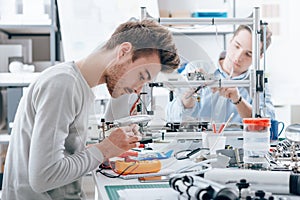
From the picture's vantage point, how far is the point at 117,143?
1352mm

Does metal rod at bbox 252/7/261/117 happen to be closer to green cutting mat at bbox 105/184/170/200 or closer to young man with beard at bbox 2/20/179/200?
young man with beard at bbox 2/20/179/200

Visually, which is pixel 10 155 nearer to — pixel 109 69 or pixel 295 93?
pixel 109 69

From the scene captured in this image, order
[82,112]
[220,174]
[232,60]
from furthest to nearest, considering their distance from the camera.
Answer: [232,60], [82,112], [220,174]

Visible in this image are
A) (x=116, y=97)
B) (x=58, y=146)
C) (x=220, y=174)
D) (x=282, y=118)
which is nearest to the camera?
(x=220, y=174)

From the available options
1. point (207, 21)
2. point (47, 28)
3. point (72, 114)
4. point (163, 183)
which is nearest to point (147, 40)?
point (72, 114)

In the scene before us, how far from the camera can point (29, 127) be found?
52.2 inches

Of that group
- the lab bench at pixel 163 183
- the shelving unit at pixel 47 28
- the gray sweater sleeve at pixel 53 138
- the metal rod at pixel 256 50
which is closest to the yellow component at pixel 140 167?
the lab bench at pixel 163 183

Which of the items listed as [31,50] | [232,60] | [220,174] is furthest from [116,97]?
[31,50]

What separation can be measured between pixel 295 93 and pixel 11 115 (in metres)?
2.12

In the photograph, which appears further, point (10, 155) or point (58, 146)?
point (10, 155)

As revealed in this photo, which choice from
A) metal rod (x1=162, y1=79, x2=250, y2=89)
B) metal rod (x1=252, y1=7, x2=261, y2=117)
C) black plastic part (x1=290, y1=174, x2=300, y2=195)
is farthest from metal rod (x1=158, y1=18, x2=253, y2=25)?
black plastic part (x1=290, y1=174, x2=300, y2=195)

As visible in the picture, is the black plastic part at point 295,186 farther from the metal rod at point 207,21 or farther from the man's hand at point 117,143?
the metal rod at point 207,21

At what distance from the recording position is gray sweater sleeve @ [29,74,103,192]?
4.00 feet

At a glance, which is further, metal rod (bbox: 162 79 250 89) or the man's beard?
metal rod (bbox: 162 79 250 89)
